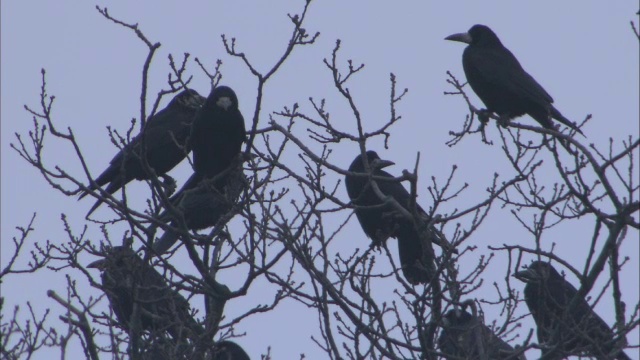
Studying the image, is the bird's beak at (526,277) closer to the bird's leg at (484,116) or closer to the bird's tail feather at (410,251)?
the bird's tail feather at (410,251)

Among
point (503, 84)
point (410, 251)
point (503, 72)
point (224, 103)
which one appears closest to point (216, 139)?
point (224, 103)

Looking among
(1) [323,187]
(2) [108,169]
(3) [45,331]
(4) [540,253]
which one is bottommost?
(4) [540,253]

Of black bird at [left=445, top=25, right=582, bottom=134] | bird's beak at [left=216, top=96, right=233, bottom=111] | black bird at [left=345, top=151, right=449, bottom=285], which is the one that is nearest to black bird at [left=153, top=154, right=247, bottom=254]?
bird's beak at [left=216, top=96, right=233, bottom=111]

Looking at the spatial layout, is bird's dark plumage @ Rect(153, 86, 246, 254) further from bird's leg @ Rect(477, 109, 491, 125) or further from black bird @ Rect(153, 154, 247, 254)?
bird's leg @ Rect(477, 109, 491, 125)

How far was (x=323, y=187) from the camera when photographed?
5.80m

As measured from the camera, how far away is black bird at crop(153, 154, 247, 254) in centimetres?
636

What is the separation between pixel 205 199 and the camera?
27.0 ft

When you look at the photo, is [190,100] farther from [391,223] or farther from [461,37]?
[461,37]

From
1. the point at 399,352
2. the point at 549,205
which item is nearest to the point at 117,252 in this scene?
the point at 399,352

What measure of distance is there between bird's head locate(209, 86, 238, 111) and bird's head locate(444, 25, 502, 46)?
8.90 ft

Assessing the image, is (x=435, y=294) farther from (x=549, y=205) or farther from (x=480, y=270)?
(x=549, y=205)

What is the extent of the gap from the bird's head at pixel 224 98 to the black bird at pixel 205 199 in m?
0.48

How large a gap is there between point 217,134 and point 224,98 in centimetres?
30

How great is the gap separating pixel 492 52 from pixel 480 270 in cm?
396
